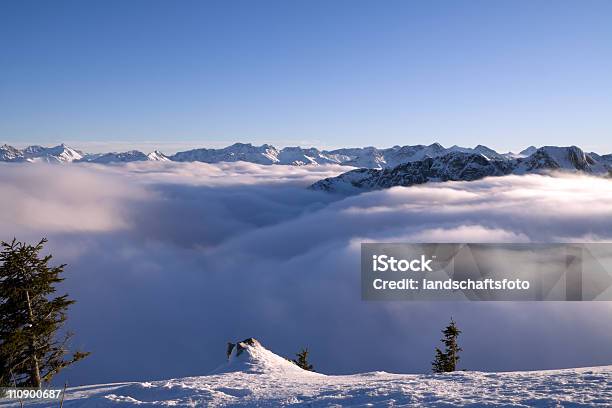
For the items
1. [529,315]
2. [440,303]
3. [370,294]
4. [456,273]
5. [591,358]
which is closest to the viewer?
[591,358]

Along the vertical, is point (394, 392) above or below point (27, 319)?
below

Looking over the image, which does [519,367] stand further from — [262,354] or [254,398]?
[254,398]

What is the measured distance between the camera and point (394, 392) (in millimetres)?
15281

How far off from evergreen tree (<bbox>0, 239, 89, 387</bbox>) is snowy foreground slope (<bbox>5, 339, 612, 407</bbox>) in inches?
97.1

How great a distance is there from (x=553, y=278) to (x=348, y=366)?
108791mm

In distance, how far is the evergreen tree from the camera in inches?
739

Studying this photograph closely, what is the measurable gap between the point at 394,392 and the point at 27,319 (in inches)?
699

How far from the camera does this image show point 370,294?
186 meters

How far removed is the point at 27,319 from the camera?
1945cm

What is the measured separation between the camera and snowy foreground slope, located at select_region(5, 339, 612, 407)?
44.1 ft

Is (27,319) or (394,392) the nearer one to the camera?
(394,392)

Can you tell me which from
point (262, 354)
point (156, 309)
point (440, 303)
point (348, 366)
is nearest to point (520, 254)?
point (440, 303)

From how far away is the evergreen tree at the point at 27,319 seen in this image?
739 inches

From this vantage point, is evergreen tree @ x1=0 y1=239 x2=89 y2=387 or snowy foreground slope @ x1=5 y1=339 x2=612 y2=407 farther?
evergreen tree @ x1=0 y1=239 x2=89 y2=387
